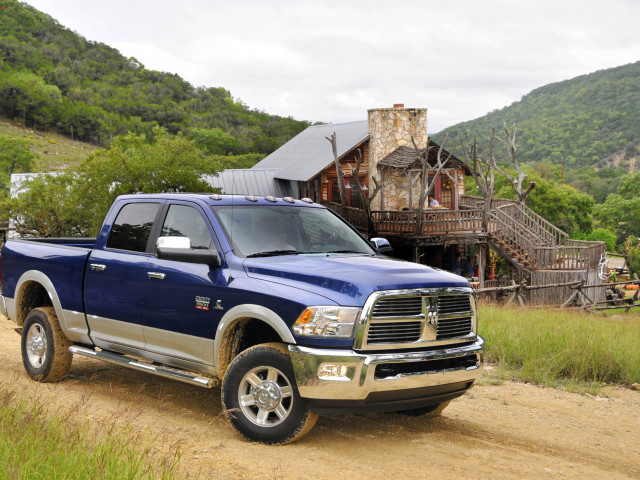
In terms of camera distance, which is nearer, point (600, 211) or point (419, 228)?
point (419, 228)

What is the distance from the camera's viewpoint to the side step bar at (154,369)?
6.17m

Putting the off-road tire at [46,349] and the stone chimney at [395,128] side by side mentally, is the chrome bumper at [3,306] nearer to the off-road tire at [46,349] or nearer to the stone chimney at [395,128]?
the off-road tire at [46,349]

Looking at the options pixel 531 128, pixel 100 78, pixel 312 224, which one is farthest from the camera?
pixel 531 128

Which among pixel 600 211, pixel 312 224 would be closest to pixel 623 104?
pixel 600 211

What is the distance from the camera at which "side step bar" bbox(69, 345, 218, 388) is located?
6.17 metres

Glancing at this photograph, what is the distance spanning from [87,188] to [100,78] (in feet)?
325

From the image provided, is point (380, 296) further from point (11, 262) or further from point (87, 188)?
point (87, 188)

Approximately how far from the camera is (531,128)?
132 metres

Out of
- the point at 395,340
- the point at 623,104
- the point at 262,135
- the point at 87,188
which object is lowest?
the point at 395,340

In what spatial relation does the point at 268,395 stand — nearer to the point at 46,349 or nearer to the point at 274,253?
the point at 274,253

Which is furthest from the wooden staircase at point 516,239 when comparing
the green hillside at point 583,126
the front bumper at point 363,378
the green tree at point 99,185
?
the green hillside at point 583,126

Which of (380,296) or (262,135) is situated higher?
(262,135)

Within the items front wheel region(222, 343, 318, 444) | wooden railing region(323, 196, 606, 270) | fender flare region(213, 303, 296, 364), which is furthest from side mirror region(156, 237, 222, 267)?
wooden railing region(323, 196, 606, 270)

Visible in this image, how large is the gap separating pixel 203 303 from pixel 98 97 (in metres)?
111
